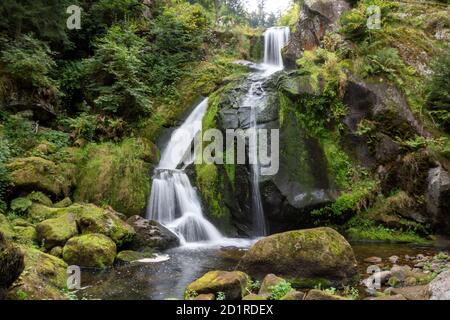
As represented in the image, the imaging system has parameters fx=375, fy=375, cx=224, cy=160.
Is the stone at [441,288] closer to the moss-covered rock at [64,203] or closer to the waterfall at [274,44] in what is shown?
the moss-covered rock at [64,203]

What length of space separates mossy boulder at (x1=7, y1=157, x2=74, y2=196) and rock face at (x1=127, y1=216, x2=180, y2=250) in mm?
2165

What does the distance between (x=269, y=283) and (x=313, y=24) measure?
14.9m

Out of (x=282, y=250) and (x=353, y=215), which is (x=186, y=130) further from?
(x=282, y=250)

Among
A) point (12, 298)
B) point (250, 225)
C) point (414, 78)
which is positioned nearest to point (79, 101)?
point (250, 225)

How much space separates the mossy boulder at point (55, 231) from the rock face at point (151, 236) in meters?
1.55

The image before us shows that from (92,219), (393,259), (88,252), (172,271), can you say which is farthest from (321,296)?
(92,219)

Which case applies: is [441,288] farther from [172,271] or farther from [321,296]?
[172,271]

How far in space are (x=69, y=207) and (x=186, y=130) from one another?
5.60 metres

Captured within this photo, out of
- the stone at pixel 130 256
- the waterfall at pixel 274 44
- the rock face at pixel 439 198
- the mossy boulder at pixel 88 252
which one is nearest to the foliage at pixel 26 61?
the mossy boulder at pixel 88 252

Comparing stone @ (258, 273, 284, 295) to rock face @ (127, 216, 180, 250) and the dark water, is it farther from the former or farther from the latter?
rock face @ (127, 216, 180, 250)

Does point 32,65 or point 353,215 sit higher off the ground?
point 32,65

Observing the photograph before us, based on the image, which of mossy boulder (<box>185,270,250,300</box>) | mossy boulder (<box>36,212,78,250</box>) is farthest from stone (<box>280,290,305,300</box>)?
mossy boulder (<box>36,212,78,250</box>)

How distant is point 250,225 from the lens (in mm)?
11289

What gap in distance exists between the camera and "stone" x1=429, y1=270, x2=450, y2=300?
203 inches
